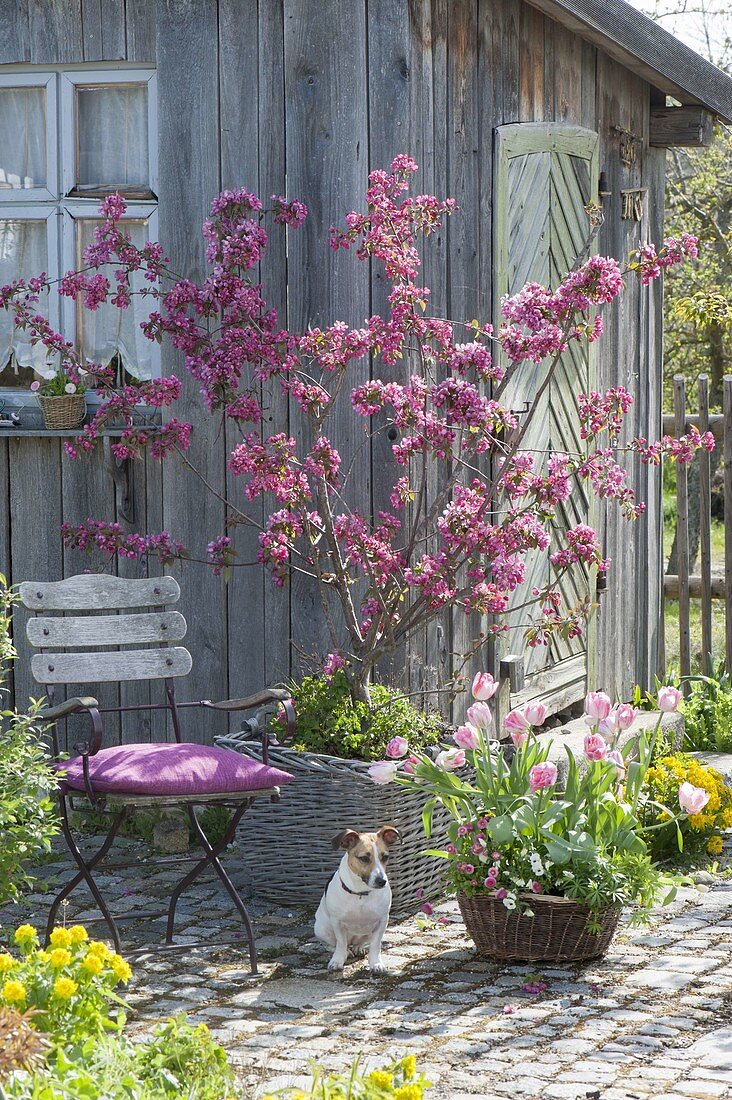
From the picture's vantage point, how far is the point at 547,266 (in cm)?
667

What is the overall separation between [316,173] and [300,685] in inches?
75.6

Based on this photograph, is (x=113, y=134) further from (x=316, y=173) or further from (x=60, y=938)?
(x=60, y=938)

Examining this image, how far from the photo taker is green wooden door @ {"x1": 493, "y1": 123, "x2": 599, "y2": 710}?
6258 mm

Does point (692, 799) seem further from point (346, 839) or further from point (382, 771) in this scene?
point (346, 839)

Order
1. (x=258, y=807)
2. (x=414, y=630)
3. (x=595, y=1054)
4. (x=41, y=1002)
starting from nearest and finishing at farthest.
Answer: (x=41, y=1002) → (x=595, y=1054) → (x=258, y=807) → (x=414, y=630)

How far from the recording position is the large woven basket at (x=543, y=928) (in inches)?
173

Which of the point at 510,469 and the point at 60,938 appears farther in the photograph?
the point at 510,469

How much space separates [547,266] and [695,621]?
6122 millimetres

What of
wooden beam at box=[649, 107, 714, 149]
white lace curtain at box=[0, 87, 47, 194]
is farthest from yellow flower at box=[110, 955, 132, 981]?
wooden beam at box=[649, 107, 714, 149]

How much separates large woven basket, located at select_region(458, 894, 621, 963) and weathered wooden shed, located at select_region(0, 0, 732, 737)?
4.53 feet

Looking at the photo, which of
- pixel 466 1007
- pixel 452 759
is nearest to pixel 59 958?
pixel 466 1007

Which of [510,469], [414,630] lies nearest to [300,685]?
[414,630]

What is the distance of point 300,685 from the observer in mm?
5500

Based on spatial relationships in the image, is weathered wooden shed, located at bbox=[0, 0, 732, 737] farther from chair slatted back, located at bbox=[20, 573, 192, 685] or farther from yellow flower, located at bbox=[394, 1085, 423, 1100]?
yellow flower, located at bbox=[394, 1085, 423, 1100]
